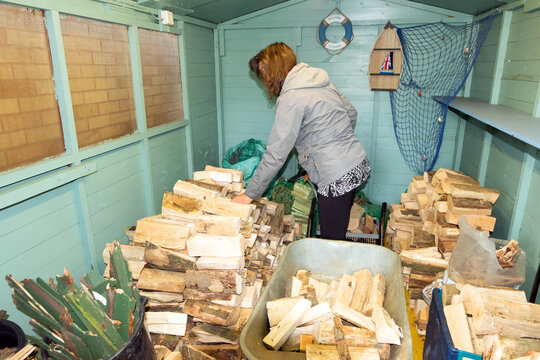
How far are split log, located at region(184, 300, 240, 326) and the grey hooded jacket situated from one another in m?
0.88

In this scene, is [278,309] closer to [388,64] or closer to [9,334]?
[9,334]

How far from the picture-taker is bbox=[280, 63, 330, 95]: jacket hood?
2641 mm

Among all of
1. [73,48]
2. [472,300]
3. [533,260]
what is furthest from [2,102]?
[533,260]

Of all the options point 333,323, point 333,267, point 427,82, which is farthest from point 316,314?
point 427,82

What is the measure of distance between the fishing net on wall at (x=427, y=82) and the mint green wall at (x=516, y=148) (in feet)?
1.79

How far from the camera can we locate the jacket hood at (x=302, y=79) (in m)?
2.64

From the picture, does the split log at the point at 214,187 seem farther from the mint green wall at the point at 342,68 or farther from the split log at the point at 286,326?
the mint green wall at the point at 342,68

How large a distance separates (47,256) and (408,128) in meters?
4.22

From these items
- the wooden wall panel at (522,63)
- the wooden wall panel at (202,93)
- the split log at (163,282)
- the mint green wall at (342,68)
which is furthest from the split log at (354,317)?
the mint green wall at (342,68)

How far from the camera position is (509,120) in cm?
256

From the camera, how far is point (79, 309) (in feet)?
4.75

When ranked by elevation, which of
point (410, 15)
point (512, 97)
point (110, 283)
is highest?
point (410, 15)

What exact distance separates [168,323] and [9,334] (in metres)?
0.79

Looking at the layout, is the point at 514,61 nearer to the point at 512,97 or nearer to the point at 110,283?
the point at 512,97
